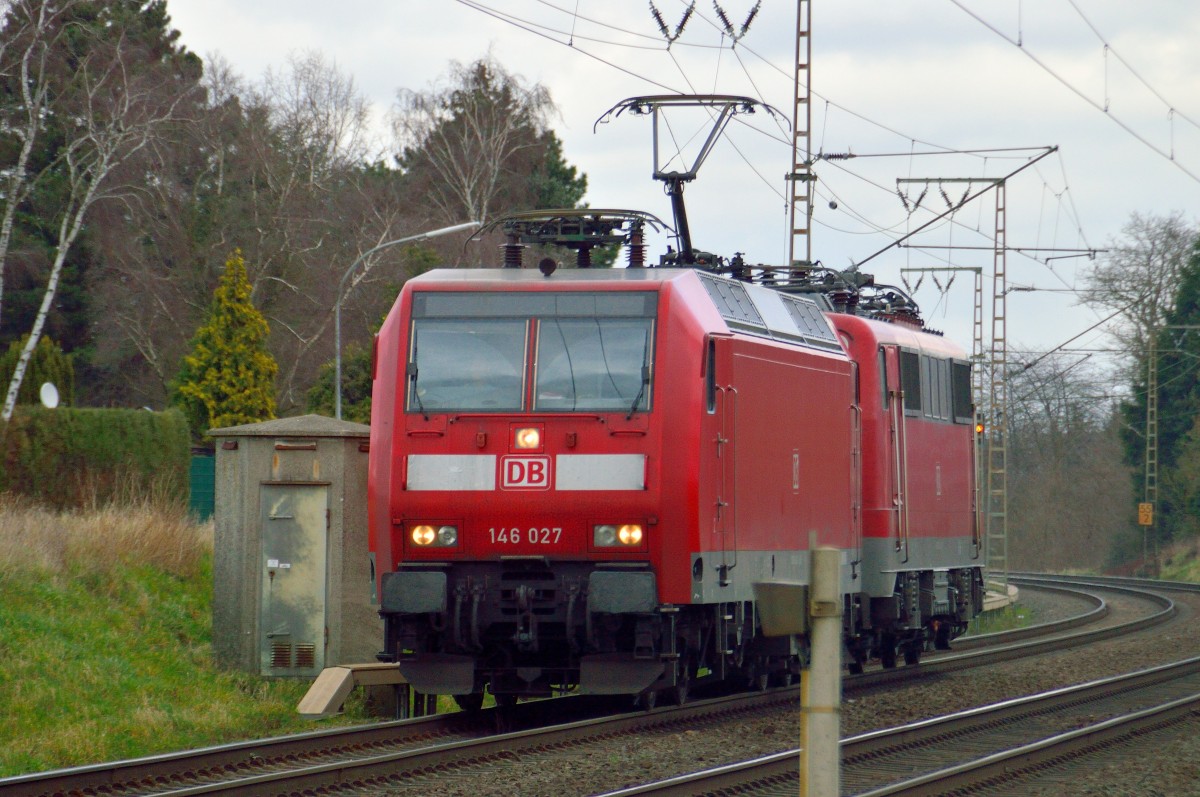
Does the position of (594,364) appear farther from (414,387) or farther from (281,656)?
(281,656)

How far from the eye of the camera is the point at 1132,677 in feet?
58.0

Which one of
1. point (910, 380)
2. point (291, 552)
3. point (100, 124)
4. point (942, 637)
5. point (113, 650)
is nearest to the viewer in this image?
point (113, 650)

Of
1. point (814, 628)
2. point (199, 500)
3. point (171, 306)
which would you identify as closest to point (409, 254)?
point (171, 306)

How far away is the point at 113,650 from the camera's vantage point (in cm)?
1465

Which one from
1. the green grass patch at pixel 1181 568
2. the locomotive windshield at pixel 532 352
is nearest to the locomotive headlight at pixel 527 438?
the locomotive windshield at pixel 532 352

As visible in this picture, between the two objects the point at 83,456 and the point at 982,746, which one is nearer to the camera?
the point at 982,746

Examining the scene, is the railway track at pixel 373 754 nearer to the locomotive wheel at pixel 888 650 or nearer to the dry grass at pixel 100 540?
the locomotive wheel at pixel 888 650

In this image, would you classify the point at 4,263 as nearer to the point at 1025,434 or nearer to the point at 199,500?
the point at 199,500

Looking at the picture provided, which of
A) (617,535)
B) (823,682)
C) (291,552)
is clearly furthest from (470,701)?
(823,682)

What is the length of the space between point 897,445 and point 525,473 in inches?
264

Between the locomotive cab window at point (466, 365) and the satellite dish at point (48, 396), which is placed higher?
the satellite dish at point (48, 396)

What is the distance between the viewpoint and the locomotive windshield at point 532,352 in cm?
1233

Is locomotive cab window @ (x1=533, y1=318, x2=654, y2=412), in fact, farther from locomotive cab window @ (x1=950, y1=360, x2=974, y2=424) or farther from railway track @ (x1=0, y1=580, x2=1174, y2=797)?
locomotive cab window @ (x1=950, y1=360, x2=974, y2=424)

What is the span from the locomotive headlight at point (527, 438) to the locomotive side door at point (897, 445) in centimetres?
625
